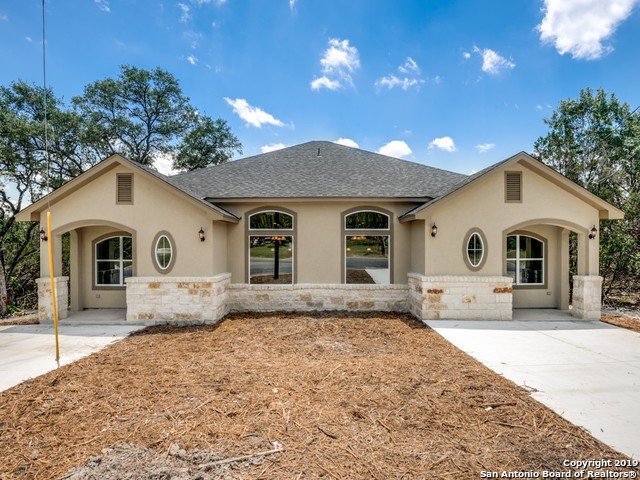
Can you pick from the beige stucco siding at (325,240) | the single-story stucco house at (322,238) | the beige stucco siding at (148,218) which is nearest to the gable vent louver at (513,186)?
the single-story stucco house at (322,238)

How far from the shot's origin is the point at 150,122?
69.3 feet

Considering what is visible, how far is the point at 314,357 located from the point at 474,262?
5.65m

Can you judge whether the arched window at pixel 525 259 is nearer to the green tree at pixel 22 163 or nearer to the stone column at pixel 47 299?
the stone column at pixel 47 299

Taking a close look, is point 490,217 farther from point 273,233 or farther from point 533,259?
point 273,233

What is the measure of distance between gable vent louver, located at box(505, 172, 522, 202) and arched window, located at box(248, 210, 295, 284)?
21.4 feet

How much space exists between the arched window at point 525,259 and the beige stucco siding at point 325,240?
11.1 feet

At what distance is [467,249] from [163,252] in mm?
8786

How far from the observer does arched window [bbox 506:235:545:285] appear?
1005cm

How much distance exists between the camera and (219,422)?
3.73m

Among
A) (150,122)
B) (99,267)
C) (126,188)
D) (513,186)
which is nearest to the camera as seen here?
(126,188)

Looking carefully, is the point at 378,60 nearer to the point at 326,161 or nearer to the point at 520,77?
the point at 326,161

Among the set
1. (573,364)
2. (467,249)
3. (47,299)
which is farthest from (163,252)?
(573,364)

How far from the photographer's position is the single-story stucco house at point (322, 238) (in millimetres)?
8672

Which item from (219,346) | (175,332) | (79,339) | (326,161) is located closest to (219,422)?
(219,346)
